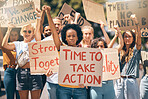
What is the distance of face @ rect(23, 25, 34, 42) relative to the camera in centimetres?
446

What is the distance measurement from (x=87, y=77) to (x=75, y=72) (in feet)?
0.63

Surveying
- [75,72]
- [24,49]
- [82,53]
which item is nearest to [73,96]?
[75,72]

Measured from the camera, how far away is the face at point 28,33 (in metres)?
4.46

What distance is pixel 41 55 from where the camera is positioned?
4082mm

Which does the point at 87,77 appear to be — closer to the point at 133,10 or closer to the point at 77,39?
the point at 77,39

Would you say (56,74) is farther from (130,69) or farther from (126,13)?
(126,13)

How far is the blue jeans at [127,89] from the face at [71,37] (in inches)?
51.0

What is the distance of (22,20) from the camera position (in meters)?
5.10

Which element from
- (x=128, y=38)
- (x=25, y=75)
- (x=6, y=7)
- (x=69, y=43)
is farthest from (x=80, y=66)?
(x=6, y=7)

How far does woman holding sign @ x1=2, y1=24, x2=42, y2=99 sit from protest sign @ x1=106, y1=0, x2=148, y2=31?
1862mm

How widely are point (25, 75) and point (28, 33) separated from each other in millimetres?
709

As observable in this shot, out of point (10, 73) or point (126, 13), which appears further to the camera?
point (126, 13)

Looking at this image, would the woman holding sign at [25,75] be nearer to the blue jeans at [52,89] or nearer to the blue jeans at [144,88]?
the blue jeans at [52,89]

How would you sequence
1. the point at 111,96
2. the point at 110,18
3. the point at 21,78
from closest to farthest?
the point at 111,96 → the point at 21,78 → the point at 110,18
